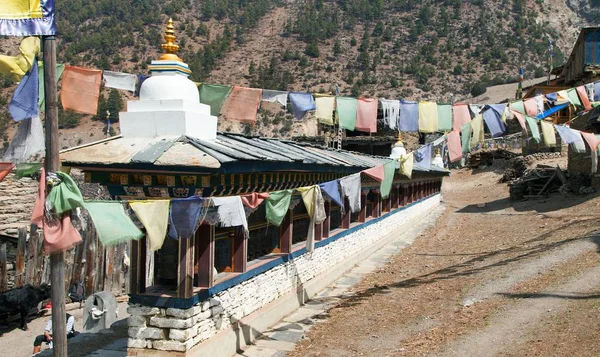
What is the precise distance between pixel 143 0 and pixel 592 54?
10305 cm

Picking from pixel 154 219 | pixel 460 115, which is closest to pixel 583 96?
pixel 460 115

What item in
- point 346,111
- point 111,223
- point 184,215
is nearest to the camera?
point 111,223

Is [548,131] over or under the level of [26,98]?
under

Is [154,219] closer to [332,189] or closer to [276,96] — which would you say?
[332,189]

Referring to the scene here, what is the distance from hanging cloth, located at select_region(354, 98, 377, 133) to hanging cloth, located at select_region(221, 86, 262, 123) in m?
2.71

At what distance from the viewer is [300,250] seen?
12391mm

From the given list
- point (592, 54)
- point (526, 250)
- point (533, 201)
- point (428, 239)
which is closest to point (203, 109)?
point (526, 250)

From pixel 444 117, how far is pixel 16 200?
16399mm

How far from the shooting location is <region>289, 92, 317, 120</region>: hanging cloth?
11.9m

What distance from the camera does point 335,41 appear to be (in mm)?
112562

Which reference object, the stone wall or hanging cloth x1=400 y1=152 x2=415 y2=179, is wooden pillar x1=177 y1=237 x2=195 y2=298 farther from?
hanging cloth x1=400 y1=152 x2=415 y2=179

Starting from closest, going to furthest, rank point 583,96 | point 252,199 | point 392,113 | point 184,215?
point 184,215
point 252,199
point 392,113
point 583,96

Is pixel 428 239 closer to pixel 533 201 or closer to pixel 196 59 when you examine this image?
pixel 533 201

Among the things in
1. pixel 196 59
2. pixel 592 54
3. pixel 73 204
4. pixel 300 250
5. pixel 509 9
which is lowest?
pixel 300 250
